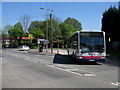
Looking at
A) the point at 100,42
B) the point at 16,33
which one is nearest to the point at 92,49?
the point at 100,42

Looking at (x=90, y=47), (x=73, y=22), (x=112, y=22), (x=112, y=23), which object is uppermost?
(x=73, y=22)

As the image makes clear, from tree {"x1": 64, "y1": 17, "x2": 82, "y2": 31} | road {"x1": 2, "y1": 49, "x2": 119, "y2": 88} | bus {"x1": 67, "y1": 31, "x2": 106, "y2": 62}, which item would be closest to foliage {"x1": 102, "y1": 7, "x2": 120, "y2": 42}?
bus {"x1": 67, "y1": 31, "x2": 106, "y2": 62}

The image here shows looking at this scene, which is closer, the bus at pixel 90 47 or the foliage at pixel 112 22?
the bus at pixel 90 47

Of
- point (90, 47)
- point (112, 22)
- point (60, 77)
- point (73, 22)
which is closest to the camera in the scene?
point (60, 77)

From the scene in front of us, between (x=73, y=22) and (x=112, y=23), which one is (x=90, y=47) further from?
(x=73, y=22)

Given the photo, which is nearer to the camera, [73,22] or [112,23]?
[112,23]

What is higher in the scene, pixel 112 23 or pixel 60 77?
pixel 112 23

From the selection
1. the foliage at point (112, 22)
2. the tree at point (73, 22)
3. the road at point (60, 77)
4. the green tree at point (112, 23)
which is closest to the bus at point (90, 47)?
the road at point (60, 77)

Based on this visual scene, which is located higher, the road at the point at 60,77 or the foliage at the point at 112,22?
the foliage at the point at 112,22

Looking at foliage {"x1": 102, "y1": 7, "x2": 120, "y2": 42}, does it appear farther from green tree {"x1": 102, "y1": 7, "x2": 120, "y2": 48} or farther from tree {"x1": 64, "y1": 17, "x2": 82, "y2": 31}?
tree {"x1": 64, "y1": 17, "x2": 82, "y2": 31}

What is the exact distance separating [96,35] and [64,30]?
2489 inches

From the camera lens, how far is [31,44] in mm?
66812

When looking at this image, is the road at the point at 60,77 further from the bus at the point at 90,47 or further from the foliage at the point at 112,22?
the foliage at the point at 112,22

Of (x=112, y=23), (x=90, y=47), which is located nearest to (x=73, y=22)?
(x=112, y=23)
